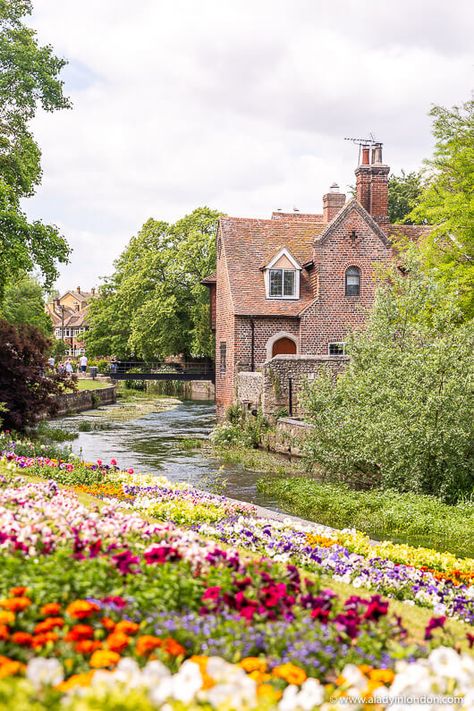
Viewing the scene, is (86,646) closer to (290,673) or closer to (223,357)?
(290,673)

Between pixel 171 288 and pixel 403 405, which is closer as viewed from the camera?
pixel 403 405

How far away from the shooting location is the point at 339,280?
3659 centimetres

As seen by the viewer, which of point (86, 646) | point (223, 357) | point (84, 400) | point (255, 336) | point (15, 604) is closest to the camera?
point (86, 646)

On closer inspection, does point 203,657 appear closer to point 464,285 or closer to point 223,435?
point 464,285

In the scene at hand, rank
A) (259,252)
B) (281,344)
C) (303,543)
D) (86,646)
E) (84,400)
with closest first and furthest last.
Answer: (86,646), (303,543), (281,344), (259,252), (84,400)

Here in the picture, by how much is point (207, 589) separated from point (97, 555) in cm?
109

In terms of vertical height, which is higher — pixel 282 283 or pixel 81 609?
pixel 282 283

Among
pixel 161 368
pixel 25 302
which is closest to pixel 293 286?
pixel 161 368

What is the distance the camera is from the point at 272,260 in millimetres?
36281

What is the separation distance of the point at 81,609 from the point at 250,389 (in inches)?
1084

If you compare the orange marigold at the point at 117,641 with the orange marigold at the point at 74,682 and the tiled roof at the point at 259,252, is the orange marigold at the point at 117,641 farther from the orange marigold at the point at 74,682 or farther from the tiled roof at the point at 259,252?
the tiled roof at the point at 259,252

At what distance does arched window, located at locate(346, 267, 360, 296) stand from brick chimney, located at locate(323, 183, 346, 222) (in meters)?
3.56

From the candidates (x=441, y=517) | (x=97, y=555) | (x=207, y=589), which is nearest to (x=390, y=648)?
(x=207, y=589)

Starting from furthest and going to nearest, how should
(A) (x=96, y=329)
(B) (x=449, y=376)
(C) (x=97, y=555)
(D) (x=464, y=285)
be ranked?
(A) (x=96, y=329) < (D) (x=464, y=285) < (B) (x=449, y=376) < (C) (x=97, y=555)
